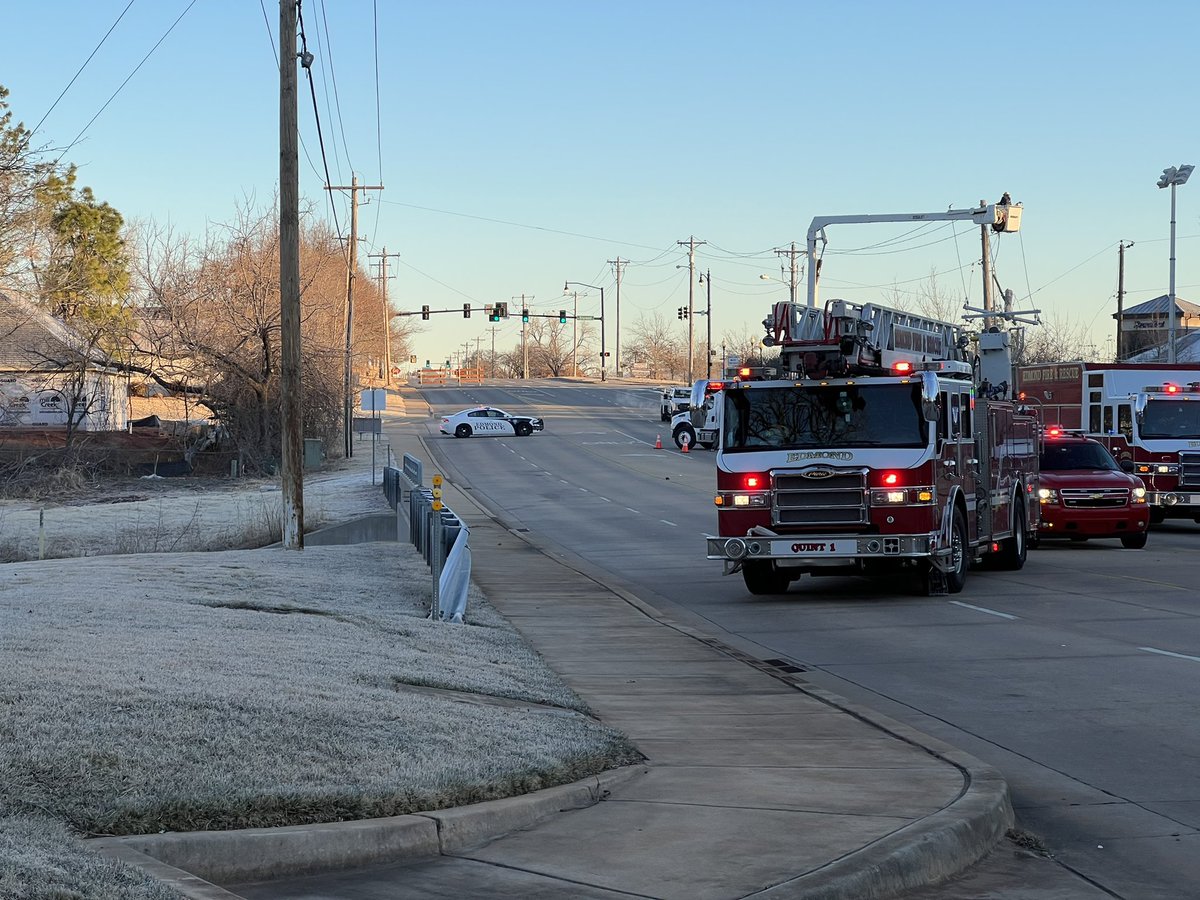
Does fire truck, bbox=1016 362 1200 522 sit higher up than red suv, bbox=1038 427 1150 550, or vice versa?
fire truck, bbox=1016 362 1200 522

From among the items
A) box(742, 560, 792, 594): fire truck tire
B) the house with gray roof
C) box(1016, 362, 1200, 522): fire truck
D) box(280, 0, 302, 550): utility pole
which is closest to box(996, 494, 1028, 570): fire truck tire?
box(742, 560, 792, 594): fire truck tire

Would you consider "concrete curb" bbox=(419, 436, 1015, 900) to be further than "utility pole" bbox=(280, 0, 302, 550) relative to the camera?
No

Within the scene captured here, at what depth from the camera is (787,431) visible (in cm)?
1808

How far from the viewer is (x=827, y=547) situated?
→ 695 inches

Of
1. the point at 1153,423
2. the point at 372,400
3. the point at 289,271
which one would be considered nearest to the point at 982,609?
the point at 289,271

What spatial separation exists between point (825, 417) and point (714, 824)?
1161 centimetres

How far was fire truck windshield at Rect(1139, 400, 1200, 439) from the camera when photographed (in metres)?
29.5

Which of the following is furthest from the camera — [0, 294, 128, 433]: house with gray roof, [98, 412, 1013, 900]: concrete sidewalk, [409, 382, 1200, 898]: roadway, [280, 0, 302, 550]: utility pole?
[0, 294, 128, 433]: house with gray roof

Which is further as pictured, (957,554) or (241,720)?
(957,554)

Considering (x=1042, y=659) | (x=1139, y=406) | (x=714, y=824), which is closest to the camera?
(x=714, y=824)

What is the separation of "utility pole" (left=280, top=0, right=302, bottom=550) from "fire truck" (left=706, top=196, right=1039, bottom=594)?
8.06m

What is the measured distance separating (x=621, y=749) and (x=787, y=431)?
9.92 metres

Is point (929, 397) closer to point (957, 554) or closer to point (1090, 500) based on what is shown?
point (957, 554)

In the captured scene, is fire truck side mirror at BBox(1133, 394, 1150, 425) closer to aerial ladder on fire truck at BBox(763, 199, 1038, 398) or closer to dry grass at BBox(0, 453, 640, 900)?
aerial ladder on fire truck at BBox(763, 199, 1038, 398)
